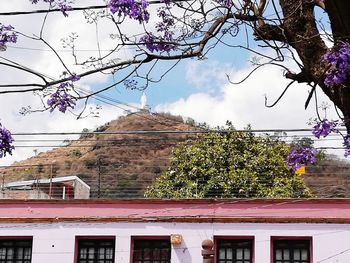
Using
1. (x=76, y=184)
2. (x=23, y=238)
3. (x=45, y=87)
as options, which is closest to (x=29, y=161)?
(x=76, y=184)

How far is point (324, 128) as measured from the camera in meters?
5.12

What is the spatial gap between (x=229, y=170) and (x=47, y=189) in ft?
23.8

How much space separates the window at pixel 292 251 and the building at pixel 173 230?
2 centimetres

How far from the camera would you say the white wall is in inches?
667

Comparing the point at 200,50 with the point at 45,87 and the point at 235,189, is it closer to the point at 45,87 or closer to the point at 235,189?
the point at 45,87

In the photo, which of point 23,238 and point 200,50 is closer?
point 200,50

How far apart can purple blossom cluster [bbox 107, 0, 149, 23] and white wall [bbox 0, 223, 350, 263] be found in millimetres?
12431

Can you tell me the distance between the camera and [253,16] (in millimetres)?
5645

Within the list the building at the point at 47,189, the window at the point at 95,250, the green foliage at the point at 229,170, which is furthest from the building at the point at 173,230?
the green foliage at the point at 229,170

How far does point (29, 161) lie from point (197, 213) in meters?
43.5

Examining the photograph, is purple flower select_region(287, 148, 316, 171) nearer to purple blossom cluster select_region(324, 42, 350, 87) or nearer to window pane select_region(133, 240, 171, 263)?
purple blossom cluster select_region(324, 42, 350, 87)

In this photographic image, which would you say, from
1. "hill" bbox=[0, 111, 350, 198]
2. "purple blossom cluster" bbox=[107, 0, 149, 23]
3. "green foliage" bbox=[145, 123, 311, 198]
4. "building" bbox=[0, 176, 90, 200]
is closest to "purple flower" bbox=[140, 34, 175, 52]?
"purple blossom cluster" bbox=[107, 0, 149, 23]

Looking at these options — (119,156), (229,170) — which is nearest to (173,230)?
(229,170)

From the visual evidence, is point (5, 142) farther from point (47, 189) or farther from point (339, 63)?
point (47, 189)
